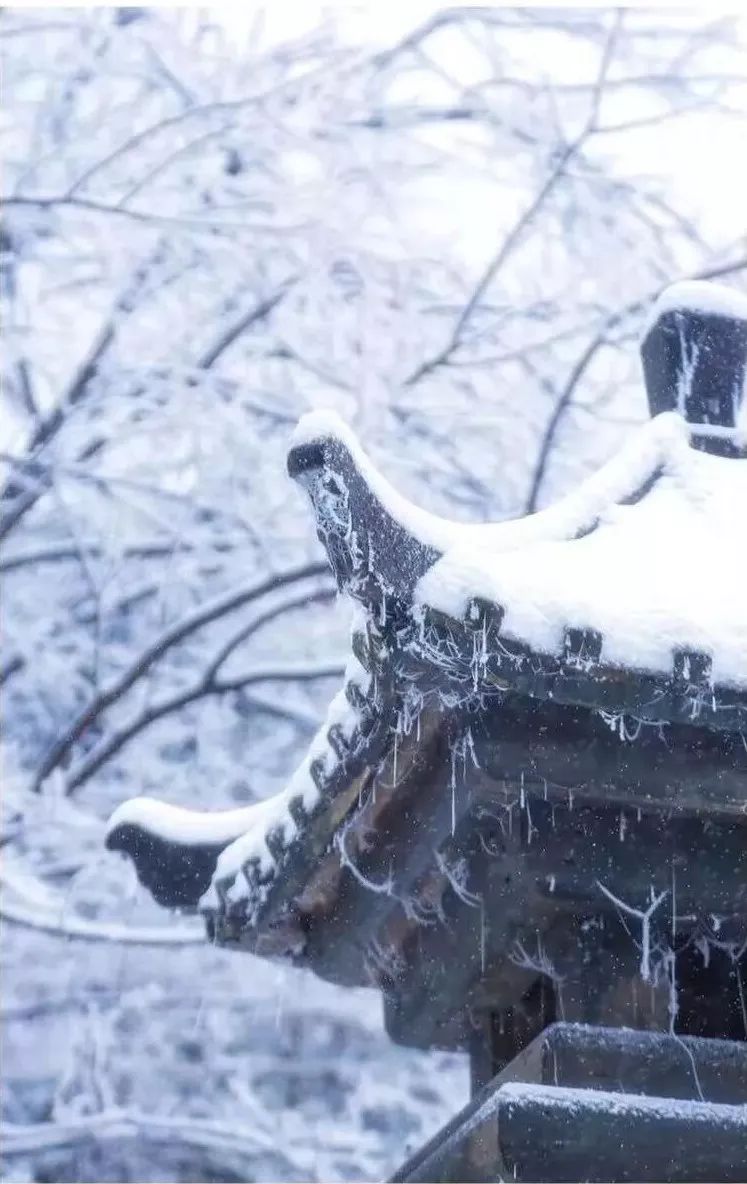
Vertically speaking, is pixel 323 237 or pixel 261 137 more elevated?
pixel 261 137

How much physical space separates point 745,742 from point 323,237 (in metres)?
4.80

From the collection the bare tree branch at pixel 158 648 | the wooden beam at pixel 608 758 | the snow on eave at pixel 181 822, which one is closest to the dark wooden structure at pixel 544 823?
the wooden beam at pixel 608 758

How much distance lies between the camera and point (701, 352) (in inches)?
106

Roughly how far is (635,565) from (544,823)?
0.47 meters

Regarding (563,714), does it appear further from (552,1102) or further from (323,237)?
(323,237)

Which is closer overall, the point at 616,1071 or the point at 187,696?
the point at 616,1071

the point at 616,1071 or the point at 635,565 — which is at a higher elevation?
the point at 635,565

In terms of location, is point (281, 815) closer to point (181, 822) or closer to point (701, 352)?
point (181, 822)

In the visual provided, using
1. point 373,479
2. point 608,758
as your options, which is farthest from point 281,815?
point 373,479

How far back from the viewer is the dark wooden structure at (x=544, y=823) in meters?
1.72

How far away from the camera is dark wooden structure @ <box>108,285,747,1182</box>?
67.7 inches

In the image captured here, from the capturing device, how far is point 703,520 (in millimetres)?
2254

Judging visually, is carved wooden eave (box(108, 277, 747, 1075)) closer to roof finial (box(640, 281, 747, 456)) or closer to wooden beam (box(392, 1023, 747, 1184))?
roof finial (box(640, 281, 747, 456))

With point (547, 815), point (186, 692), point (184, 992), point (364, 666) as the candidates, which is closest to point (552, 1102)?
point (547, 815)
